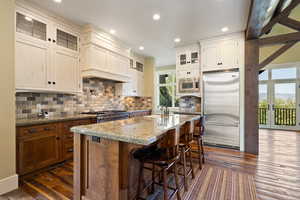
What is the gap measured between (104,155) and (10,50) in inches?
81.6

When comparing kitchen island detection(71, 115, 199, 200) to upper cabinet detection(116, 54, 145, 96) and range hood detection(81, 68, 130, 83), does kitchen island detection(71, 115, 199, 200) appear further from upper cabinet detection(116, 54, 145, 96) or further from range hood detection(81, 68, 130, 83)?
upper cabinet detection(116, 54, 145, 96)

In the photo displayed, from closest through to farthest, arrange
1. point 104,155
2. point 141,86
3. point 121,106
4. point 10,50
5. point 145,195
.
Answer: point 104,155
point 145,195
point 10,50
point 121,106
point 141,86

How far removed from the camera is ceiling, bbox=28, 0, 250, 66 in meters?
2.50

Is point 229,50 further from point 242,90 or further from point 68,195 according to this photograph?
point 68,195

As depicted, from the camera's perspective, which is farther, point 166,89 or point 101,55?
point 166,89

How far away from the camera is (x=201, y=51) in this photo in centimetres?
411

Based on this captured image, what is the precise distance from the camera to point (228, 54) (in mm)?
3734

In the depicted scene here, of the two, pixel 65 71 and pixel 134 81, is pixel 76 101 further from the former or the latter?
pixel 134 81

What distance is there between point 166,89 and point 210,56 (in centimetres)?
296

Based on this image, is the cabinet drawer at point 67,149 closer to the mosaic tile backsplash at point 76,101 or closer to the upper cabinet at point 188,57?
the mosaic tile backsplash at point 76,101

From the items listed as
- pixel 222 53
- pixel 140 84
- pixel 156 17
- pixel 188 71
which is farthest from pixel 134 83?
pixel 222 53

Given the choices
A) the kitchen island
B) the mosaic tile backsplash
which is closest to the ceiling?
the mosaic tile backsplash

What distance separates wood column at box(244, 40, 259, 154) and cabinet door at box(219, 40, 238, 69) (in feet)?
0.83

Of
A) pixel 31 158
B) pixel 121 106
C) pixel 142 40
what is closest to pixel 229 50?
pixel 142 40
